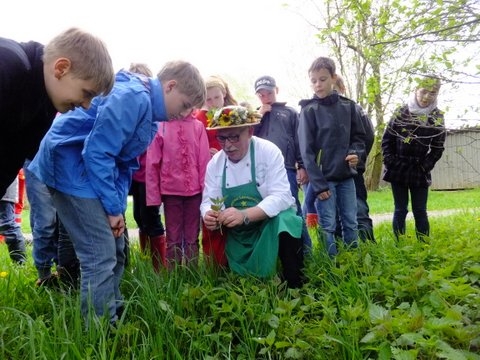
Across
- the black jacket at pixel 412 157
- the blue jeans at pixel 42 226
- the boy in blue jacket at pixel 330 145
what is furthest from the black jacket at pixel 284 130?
the blue jeans at pixel 42 226

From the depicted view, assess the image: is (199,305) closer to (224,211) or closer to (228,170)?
(224,211)

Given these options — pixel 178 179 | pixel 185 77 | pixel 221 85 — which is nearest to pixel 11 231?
pixel 178 179

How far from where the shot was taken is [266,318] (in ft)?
7.50

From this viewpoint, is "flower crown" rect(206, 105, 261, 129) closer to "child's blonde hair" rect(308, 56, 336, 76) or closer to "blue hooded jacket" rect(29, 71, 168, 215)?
"blue hooded jacket" rect(29, 71, 168, 215)

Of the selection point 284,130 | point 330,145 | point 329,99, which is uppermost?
point 329,99

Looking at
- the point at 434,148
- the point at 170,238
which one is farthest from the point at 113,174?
the point at 434,148

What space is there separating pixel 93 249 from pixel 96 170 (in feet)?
1.24

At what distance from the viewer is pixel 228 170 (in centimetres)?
325

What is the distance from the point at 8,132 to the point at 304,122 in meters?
2.53

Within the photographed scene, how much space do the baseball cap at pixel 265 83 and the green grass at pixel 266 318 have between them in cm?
204

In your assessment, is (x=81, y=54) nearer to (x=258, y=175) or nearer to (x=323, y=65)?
(x=258, y=175)

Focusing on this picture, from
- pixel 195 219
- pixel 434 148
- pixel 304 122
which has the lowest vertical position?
pixel 195 219

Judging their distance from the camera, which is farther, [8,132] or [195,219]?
[195,219]

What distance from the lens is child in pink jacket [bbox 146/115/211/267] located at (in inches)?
140
